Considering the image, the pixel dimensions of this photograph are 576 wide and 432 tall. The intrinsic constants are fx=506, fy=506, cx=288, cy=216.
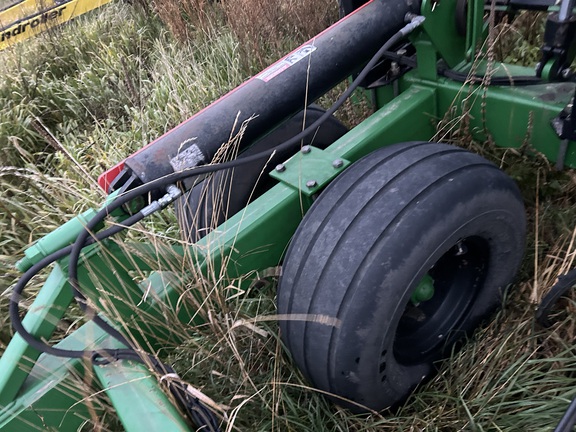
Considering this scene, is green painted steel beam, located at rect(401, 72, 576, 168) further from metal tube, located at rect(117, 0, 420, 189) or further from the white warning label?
the white warning label

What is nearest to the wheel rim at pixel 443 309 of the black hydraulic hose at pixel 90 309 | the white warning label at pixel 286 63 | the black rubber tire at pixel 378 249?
the black rubber tire at pixel 378 249

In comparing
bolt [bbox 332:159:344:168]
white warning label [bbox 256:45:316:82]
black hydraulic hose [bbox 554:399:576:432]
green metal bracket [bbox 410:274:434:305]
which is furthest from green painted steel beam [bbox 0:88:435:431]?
black hydraulic hose [bbox 554:399:576:432]

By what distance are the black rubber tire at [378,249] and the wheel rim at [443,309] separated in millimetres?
49

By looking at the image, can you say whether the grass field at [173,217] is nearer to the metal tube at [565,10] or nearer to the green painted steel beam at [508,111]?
the green painted steel beam at [508,111]

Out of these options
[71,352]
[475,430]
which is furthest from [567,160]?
[71,352]

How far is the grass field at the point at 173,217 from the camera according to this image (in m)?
1.66

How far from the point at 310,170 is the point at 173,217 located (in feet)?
4.31

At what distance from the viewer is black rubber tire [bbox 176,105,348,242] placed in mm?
2031

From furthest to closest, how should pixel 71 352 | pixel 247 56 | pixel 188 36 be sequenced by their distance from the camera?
1. pixel 188 36
2. pixel 247 56
3. pixel 71 352

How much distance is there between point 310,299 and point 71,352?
2.19ft

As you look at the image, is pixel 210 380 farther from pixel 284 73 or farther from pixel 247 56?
pixel 247 56

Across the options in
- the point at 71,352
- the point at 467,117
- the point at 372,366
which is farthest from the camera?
the point at 467,117

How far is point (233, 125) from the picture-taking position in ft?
5.48

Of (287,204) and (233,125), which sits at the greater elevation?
(233,125)
